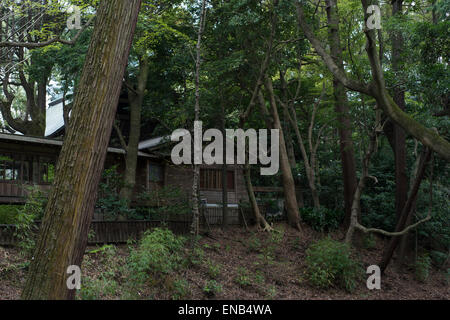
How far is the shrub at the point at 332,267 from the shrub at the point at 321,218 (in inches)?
210

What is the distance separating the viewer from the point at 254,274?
11.3 meters

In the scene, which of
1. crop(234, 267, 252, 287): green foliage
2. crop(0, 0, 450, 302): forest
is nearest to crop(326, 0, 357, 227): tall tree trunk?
crop(0, 0, 450, 302): forest

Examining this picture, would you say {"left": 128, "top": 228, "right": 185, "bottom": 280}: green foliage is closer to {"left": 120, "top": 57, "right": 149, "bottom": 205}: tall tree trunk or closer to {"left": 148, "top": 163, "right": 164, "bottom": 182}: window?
{"left": 120, "top": 57, "right": 149, "bottom": 205}: tall tree trunk

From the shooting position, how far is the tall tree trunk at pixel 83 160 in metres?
5.09

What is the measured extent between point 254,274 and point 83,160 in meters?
7.23

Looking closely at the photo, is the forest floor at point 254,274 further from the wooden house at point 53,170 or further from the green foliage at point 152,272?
the wooden house at point 53,170

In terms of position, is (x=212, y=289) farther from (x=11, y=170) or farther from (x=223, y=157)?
(x=11, y=170)

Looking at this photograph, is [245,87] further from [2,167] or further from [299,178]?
[2,167]

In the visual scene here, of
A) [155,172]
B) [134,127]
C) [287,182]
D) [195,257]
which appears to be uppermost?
[134,127]

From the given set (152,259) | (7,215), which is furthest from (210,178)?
(152,259)

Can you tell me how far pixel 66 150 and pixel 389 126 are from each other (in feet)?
43.8

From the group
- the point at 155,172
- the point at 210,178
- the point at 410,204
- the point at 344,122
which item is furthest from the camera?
the point at 210,178

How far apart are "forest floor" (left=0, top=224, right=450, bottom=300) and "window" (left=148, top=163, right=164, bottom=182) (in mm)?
6464
